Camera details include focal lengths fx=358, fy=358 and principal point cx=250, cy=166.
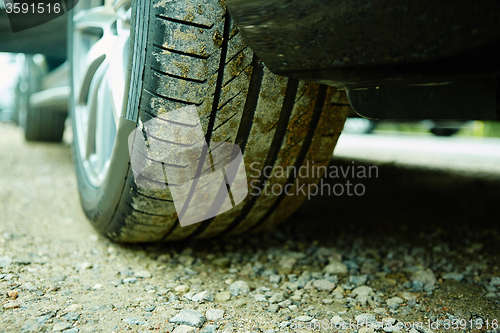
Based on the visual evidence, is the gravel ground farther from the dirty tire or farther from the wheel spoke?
the wheel spoke

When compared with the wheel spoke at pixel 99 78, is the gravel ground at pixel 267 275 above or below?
below

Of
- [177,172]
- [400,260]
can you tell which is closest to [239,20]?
[177,172]

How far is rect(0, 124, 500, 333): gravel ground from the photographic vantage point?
0.75 m

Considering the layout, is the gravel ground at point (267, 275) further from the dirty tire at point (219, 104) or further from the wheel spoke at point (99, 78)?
the wheel spoke at point (99, 78)

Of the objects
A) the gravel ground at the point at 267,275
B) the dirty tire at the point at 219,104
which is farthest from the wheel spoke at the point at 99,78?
the gravel ground at the point at 267,275

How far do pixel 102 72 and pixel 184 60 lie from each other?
0.55 m

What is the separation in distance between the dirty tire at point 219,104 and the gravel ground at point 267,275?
0.14m

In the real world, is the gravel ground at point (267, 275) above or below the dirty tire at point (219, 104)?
below

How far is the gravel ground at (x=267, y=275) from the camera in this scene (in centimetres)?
75

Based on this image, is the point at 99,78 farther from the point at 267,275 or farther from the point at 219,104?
the point at 267,275

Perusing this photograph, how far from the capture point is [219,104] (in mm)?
787

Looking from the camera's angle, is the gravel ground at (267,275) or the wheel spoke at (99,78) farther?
the wheel spoke at (99,78)

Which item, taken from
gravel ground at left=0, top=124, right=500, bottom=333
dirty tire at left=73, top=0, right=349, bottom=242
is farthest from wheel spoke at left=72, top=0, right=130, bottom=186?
gravel ground at left=0, top=124, right=500, bottom=333

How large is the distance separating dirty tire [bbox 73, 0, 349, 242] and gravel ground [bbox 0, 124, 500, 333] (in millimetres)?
137
